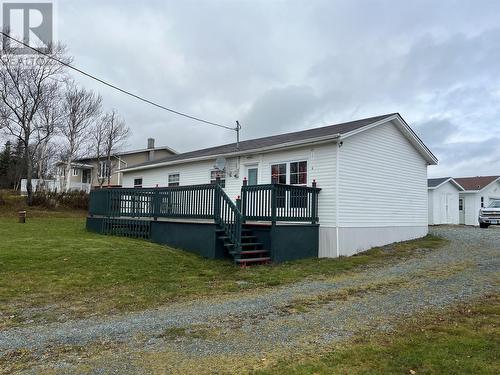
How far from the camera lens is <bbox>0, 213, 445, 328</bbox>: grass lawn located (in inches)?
259

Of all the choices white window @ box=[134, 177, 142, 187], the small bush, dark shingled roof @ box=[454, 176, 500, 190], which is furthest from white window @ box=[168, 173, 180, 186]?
dark shingled roof @ box=[454, 176, 500, 190]

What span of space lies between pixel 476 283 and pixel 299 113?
22192 millimetres

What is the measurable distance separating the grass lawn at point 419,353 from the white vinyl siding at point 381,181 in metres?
7.26

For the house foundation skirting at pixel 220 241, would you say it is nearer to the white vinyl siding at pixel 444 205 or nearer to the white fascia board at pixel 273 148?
the white fascia board at pixel 273 148

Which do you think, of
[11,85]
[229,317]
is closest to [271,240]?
[229,317]

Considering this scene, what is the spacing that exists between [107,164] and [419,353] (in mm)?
38838

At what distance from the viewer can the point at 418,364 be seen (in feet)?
13.3

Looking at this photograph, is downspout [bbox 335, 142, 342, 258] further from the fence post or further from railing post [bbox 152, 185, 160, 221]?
railing post [bbox 152, 185, 160, 221]

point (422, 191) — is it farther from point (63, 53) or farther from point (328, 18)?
point (63, 53)

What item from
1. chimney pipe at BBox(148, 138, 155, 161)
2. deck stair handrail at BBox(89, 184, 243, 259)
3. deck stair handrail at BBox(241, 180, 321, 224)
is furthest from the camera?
→ chimney pipe at BBox(148, 138, 155, 161)

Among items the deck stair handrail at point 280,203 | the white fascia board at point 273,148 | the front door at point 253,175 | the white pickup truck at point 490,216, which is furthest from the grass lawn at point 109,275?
the white pickup truck at point 490,216

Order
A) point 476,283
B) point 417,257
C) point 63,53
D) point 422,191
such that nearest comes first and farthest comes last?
point 476,283, point 417,257, point 422,191, point 63,53

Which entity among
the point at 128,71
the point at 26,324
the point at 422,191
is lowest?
the point at 26,324

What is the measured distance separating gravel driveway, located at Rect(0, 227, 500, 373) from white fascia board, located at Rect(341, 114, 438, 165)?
5.87 meters
